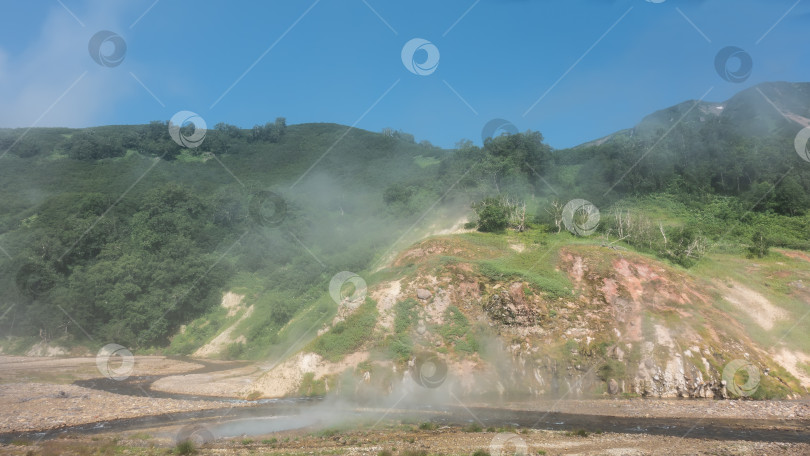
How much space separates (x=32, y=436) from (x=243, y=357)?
25.8 meters

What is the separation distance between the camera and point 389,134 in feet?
470

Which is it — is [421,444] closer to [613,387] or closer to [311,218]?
[613,387]

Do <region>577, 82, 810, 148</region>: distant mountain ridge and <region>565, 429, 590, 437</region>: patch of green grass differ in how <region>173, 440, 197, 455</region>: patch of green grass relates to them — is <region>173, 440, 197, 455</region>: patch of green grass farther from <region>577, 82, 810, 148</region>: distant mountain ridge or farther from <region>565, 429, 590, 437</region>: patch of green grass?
<region>577, 82, 810, 148</region>: distant mountain ridge

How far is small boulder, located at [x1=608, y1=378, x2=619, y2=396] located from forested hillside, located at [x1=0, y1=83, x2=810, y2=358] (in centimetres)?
1768

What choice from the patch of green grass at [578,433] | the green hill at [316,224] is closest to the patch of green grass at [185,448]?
the green hill at [316,224]

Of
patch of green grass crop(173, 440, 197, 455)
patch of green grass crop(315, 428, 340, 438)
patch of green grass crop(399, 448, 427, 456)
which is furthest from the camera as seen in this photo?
patch of green grass crop(315, 428, 340, 438)

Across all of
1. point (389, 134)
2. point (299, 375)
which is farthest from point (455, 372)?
point (389, 134)

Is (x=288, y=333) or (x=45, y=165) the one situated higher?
(x=45, y=165)

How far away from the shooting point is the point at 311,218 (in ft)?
249

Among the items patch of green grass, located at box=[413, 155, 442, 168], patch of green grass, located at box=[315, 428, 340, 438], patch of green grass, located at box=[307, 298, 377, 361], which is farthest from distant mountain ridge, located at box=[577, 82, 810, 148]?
patch of green grass, located at box=[315, 428, 340, 438]

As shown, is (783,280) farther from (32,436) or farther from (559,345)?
(32,436)

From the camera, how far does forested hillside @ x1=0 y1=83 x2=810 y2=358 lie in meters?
52.3

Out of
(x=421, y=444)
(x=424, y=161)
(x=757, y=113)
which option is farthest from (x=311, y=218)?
(x=757, y=113)

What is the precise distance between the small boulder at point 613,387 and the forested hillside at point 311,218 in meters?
17.7
